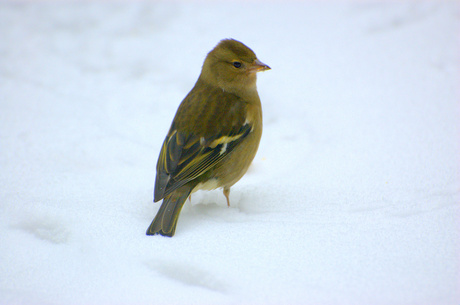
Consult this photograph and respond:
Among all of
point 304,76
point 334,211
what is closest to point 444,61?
point 304,76

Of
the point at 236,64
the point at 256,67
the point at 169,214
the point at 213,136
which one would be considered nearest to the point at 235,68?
the point at 236,64

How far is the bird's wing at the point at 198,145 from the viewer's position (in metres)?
3.19

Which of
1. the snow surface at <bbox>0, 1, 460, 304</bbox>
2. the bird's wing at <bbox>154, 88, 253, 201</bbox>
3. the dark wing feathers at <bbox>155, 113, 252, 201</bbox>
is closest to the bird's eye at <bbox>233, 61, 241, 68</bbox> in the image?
the bird's wing at <bbox>154, 88, 253, 201</bbox>

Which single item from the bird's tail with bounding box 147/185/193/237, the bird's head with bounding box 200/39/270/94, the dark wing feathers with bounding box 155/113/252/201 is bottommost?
the bird's tail with bounding box 147/185/193/237

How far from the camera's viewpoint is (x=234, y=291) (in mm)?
2506

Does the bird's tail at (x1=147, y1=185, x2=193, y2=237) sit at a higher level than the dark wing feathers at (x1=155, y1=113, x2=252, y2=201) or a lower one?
lower

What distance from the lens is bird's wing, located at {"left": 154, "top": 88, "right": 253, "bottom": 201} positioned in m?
3.19

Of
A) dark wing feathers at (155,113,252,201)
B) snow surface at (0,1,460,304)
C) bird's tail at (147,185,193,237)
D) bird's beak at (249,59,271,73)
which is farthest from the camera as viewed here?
bird's beak at (249,59,271,73)

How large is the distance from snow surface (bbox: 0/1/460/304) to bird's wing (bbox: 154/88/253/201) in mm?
317

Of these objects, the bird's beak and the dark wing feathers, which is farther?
the bird's beak

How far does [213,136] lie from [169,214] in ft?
2.07

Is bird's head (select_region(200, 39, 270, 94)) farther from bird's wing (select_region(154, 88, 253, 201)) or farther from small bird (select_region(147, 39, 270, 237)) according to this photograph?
bird's wing (select_region(154, 88, 253, 201))

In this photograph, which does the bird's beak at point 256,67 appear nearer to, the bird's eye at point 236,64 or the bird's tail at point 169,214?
the bird's eye at point 236,64

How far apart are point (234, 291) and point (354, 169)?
5.73 feet
